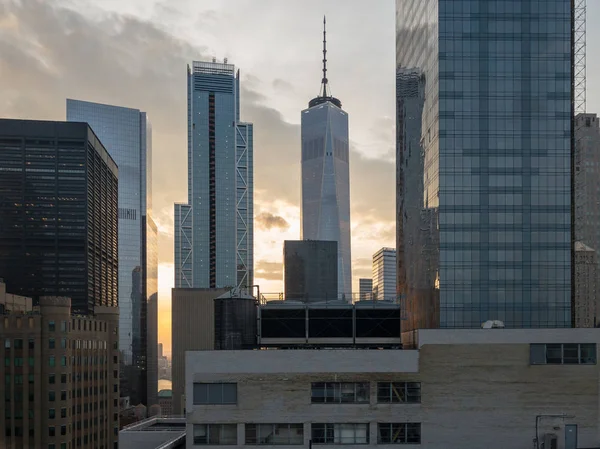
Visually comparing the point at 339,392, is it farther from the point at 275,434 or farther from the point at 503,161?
the point at 503,161

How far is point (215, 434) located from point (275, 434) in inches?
201

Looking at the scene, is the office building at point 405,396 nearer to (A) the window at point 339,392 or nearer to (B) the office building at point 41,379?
(A) the window at point 339,392

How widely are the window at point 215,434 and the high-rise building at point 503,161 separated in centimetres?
6978

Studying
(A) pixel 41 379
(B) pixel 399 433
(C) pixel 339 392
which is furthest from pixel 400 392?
(A) pixel 41 379

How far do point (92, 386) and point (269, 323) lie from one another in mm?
93718

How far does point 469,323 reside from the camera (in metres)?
112

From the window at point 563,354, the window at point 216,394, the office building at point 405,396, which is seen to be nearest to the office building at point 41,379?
the window at point 216,394

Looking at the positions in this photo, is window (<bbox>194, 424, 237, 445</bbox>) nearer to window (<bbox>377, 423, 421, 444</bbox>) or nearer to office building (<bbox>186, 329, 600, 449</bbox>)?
office building (<bbox>186, 329, 600, 449</bbox>)

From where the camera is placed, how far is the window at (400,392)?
167ft

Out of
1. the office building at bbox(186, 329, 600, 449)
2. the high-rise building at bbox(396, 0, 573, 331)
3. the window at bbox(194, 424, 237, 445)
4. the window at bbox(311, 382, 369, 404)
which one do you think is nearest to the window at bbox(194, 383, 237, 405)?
the office building at bbox(186, 329, 600, 449)

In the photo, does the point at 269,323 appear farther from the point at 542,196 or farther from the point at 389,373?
the point at 542,196

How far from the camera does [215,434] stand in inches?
1999

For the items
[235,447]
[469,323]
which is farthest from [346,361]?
[469,323]

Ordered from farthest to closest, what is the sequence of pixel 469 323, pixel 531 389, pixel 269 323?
pixel 469 323 → pixel 269 323 → pixel 531 389
